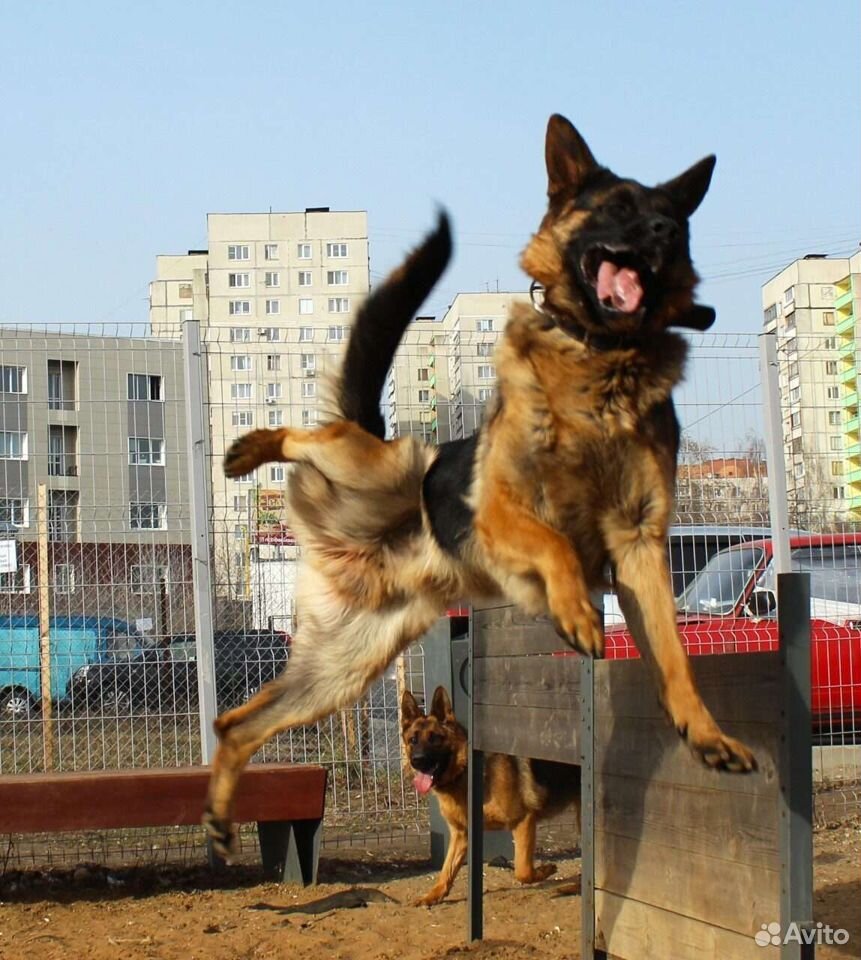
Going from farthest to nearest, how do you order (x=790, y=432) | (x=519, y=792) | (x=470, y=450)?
Answer: 1. (x=790, y=432)
2. (x=519, y=792)
3. (x=470, y=450)

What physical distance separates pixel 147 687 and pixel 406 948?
2642 millimetres

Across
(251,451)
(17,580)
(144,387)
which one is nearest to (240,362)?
(144,387)

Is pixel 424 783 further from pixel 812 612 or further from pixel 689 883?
pixel 689 883

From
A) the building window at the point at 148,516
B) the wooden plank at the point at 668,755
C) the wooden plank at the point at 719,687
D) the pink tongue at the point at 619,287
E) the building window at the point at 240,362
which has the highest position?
the building window at the point at 240,362

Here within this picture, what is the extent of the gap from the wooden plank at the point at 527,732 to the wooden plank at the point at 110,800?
1.63 metres

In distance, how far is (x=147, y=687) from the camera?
24.1 feet

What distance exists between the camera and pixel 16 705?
7172 millimetres

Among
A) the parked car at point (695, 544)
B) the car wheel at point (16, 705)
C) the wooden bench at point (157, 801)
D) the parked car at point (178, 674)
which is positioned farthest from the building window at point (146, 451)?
the parked car at point (695, 544)

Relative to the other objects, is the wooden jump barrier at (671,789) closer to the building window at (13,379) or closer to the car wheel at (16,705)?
the car wheel at (16,705)

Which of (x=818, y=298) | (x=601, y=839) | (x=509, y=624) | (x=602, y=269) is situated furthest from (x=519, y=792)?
(x=818, y=298)

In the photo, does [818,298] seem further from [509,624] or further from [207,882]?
[207,882]

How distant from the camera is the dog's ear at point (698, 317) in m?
3.80

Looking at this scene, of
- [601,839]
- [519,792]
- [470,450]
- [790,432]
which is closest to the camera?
[470,450]

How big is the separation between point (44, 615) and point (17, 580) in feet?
0.88
